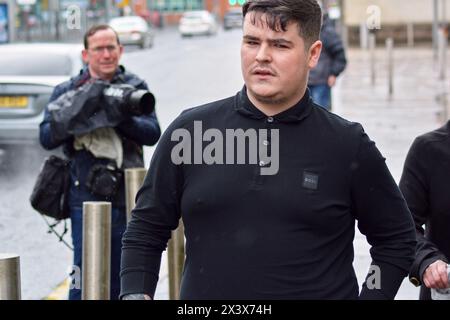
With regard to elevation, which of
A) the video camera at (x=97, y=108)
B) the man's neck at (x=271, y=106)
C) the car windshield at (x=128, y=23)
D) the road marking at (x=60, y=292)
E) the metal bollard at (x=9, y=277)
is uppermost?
the man's neck at (x=271, y=106)

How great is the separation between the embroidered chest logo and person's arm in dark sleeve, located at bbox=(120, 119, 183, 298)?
372mm

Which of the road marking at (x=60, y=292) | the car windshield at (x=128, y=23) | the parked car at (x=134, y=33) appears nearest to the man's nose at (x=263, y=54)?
the road marking at (x=60, y=292)

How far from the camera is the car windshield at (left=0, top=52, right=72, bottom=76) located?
14.8 meters

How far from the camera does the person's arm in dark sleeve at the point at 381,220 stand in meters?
3.49

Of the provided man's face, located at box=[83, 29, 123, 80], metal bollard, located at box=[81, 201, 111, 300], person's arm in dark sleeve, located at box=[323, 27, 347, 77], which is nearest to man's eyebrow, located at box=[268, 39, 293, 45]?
metal bollard, located at box=[81, 201, 111, 300]

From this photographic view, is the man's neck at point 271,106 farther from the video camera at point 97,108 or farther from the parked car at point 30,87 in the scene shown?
the parked car at point 30,87

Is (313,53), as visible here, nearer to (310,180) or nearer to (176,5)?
(310,180)

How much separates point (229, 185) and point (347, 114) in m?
16.9

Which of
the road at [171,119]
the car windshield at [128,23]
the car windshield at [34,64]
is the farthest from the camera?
the car windshield at [128,23]

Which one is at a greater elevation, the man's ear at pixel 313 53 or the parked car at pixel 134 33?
the man's ear at pixel 313 53

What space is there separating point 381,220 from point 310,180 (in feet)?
1.05

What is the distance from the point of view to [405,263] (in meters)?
3.58

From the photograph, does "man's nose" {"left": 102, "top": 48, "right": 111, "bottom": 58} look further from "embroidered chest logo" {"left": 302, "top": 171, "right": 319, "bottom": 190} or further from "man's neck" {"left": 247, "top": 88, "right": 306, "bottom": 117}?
"embroidered chest logo" {"left": 302, "top": 171, "right": 319, "bottom": 190}

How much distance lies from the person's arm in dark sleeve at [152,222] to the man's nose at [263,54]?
35 centimetres
